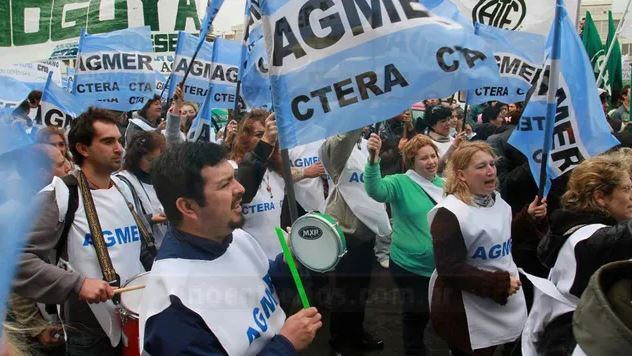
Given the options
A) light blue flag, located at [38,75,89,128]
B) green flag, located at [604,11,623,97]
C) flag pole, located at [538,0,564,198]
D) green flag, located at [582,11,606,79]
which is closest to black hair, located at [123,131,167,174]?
light blue flag, located at [38,75,89,128]

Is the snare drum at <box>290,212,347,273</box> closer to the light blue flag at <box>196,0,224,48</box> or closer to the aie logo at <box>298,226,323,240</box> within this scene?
the aie logo at <box>298,226,323,240</box>

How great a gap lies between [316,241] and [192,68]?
5567 mm

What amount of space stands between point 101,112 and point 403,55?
1603 mm

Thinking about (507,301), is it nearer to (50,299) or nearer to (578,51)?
(578,51)

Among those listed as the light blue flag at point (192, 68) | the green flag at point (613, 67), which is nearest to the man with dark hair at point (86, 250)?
the light blue flag at point (192, 68)

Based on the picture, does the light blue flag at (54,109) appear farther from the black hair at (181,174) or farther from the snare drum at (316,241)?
the black hair at (181,174)

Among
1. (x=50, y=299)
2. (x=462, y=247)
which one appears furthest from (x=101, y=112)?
(x=462, y=247)

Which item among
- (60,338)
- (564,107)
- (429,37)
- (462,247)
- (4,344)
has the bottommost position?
Answer: (60,338)

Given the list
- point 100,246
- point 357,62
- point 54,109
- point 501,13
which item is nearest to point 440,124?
point 501,13

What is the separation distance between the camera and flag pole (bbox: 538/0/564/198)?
3639mm

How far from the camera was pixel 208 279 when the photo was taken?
6.51 feet

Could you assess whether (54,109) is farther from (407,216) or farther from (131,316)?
(131,316)

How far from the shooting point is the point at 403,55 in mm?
2715

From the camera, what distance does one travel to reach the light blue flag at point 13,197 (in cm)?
87
